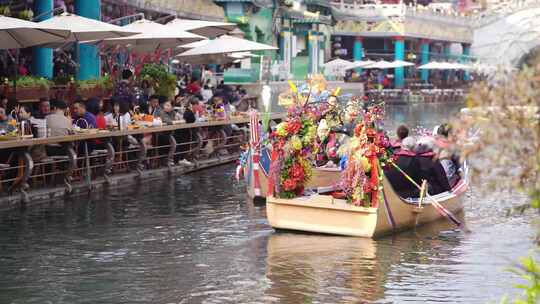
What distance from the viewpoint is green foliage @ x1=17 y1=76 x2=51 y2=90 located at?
21.6 meters

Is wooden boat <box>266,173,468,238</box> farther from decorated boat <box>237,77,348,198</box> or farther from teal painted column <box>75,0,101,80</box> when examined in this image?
teal painted column <box>75,0,101,80</box>

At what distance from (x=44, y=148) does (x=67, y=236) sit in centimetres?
363

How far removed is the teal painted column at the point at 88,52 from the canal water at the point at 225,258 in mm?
11857

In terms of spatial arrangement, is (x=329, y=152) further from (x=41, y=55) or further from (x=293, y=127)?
(x=41, y=55)

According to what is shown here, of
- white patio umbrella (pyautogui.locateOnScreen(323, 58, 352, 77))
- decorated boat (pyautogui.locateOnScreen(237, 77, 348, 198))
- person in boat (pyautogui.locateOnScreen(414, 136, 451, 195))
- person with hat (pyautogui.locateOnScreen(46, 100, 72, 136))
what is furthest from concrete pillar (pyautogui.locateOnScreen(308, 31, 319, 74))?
person in boat (pyautogui.locateOnScreen(414, 136, 451, 195))

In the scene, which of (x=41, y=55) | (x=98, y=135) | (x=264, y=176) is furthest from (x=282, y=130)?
(x=41, y=55)

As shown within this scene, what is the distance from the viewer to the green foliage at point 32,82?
2161 centimetres

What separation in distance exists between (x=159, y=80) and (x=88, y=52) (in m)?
3.02

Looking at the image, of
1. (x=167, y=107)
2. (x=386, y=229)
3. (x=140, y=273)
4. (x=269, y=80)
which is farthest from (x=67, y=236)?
(x=269, y=80)

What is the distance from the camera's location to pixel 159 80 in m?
27.7

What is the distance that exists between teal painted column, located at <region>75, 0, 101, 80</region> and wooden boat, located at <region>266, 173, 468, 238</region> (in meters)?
15.3

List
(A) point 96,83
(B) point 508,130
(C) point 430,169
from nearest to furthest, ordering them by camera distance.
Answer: (B) point 508,130 < (C) point 430,169 < (A) point 96,83

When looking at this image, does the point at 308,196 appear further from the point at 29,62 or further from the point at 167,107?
the point at 29,62

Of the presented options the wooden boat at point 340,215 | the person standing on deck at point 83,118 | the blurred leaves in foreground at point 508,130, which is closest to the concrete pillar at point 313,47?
the person standing on deck at point 83,118
